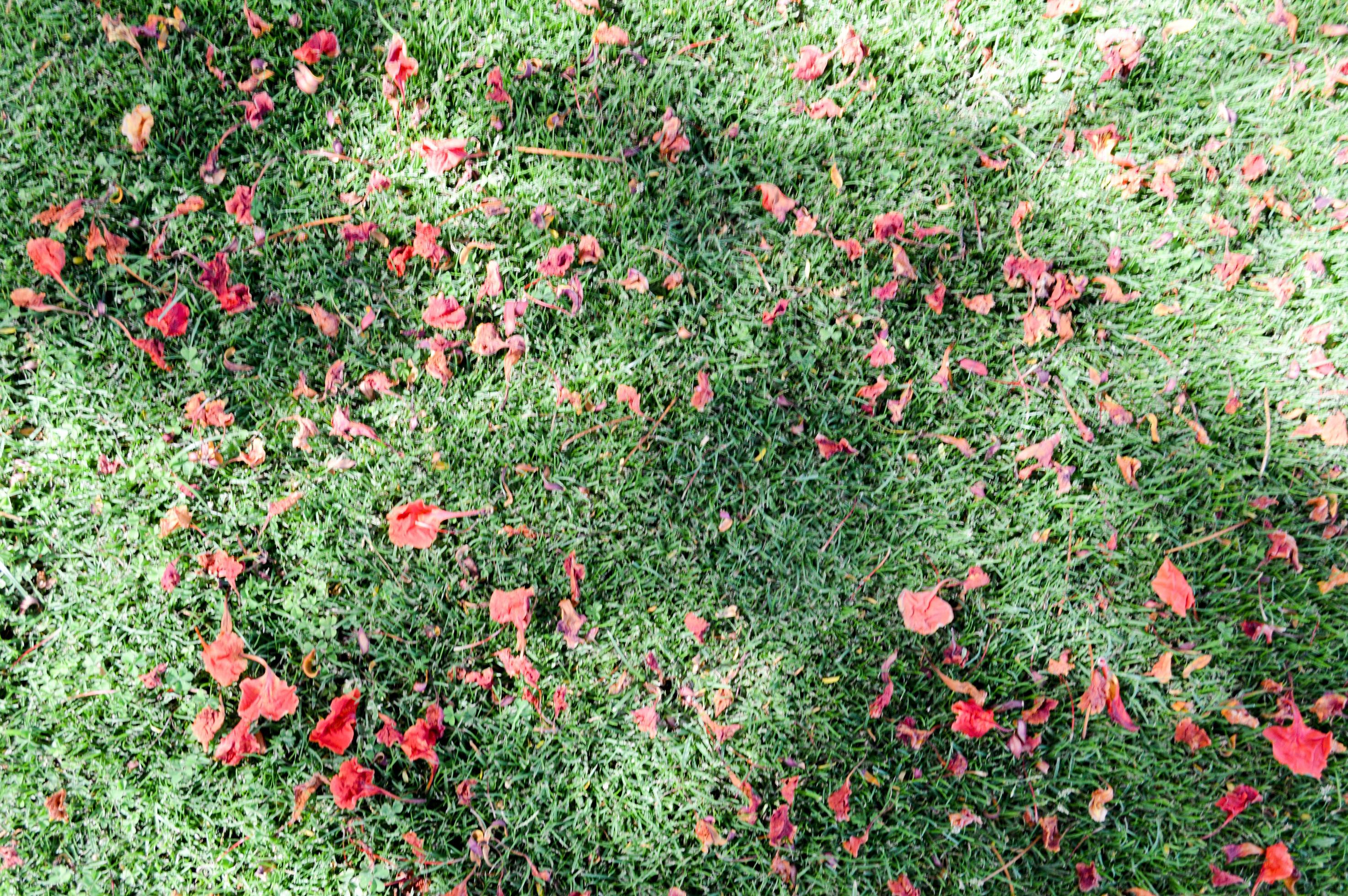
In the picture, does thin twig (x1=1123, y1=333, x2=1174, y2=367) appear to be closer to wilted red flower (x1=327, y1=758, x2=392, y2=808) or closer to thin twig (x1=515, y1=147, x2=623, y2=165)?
thin twig (x1=515, y1=147, x2=623, y2=165)

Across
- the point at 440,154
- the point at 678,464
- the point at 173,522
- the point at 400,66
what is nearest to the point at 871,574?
the point at 678,464

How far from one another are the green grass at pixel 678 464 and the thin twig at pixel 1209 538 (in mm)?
25

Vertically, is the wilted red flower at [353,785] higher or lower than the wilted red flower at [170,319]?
lower

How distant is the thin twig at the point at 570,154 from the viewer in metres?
2.61

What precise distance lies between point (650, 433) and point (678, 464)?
12 centimetres

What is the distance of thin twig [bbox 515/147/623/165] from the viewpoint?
8.57ft

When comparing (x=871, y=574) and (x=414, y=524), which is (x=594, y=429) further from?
(x=871, y=574)

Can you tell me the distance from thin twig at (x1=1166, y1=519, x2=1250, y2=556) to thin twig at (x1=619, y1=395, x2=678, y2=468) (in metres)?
1.44

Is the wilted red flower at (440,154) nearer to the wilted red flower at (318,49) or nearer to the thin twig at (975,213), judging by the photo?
the wilted red flower at (318,49)

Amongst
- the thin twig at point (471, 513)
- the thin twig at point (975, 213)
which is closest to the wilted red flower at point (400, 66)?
the thin twig at point (471, 513)

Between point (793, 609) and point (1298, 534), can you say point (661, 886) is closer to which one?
point (793, 609)

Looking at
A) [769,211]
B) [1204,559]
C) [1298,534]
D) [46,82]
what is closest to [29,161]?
[46,82]

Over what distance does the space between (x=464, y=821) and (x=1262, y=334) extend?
2.62m

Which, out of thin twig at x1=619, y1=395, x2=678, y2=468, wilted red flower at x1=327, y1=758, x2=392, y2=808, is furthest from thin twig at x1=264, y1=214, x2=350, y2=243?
wilted red flower at x1=327, y1=758, x2=392, y2=808
